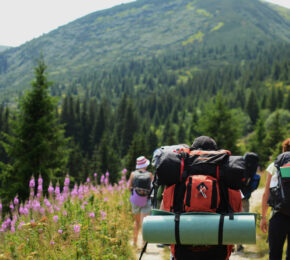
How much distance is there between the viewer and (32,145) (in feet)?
48.1

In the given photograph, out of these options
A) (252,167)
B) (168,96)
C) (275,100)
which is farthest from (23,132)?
(168,96)

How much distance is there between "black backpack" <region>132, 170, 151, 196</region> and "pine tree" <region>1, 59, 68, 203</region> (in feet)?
26.9

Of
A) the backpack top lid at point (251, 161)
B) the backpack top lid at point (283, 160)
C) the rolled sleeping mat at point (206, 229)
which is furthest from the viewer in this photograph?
the backpack top lid at point (251, 161)

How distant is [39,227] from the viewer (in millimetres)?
5145

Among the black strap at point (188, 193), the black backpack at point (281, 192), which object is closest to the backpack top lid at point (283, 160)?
the black backpack at point (281, 192)

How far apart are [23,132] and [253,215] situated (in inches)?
533

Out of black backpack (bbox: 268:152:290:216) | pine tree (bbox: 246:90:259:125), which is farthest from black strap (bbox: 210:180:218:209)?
pine tree (bbox: 246:90:259:125)

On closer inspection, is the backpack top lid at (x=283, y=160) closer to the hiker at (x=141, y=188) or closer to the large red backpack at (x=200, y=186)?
the large red backpack at (x=200, y=186)

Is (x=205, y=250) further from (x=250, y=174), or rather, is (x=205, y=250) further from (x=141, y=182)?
(x=141, y=182)

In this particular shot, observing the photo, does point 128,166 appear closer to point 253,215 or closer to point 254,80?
point 253,215

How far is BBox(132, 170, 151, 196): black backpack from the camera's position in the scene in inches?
245

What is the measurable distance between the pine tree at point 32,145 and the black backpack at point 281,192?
1139 centimetres

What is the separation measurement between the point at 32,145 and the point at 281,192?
42.2 ft

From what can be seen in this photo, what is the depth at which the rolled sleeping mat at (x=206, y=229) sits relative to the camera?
2.74 m
